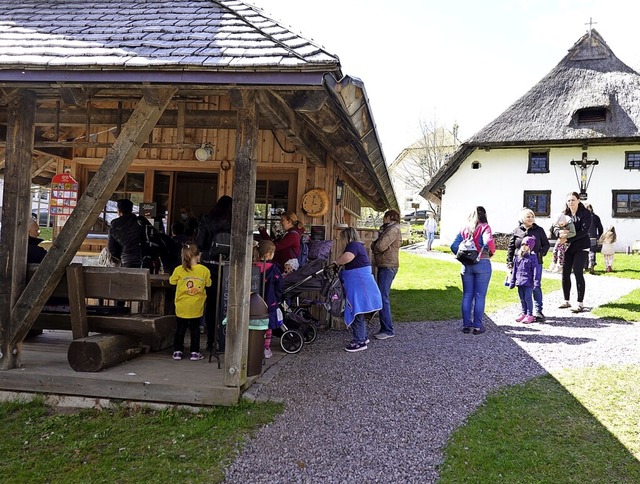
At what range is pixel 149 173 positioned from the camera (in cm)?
801

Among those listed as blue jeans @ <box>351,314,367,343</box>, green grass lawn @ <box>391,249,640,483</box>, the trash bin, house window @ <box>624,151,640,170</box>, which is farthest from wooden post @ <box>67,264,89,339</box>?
house window @ <box>624,151,640,170</box>

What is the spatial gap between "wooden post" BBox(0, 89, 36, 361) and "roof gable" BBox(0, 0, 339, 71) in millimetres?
582

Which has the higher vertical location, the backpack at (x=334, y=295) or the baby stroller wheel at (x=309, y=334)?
the backpack at (x=334, y=295)

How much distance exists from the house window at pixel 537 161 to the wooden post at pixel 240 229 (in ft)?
74.0

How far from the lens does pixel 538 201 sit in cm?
2412

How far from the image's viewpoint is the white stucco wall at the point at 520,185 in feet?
74.0

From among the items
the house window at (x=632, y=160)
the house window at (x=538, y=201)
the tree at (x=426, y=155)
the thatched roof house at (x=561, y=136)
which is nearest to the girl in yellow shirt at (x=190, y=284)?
the thatched roof house at (x=561, y=136)

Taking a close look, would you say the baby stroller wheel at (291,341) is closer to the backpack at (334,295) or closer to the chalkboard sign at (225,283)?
the backpack at (334,295)

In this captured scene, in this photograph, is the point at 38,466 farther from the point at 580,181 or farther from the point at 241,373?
the point at 580,181

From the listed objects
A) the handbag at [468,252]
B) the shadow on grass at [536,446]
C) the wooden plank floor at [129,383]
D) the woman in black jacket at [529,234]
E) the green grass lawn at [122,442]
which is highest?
the woman in black jacket at [529,234]

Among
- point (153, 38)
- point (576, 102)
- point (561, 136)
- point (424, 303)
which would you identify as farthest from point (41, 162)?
point (576, 102)

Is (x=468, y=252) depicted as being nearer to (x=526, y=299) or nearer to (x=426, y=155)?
(x=526, y=299)

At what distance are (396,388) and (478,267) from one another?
2.71 metres

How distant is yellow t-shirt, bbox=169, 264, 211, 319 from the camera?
4989mm
